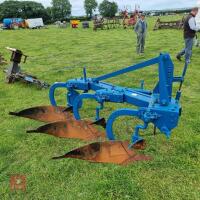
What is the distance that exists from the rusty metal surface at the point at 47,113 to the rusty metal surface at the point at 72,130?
67 cm

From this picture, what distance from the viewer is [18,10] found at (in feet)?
281

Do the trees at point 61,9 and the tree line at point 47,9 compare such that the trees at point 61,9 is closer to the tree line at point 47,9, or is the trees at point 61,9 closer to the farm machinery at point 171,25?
the tree line at point 47,9

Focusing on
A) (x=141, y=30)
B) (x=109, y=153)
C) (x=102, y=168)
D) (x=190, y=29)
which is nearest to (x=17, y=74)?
(x=109, y=153)

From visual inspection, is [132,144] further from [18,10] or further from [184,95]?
[18,10]

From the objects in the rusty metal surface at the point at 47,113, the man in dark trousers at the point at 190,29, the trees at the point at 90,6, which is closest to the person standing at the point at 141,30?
the man in dark trousers at the point at 190,29

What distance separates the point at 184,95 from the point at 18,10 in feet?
280

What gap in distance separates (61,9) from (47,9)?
10271mm

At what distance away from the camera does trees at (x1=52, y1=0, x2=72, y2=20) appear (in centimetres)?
9381

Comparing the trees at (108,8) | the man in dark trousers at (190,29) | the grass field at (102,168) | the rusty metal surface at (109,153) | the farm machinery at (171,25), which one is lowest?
the grass field at (102,168)

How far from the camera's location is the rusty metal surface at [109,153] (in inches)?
179

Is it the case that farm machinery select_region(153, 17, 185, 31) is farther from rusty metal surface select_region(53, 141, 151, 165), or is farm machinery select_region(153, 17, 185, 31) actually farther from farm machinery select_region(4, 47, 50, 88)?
rusty metal surface select_region(53, 141, 151, 165)

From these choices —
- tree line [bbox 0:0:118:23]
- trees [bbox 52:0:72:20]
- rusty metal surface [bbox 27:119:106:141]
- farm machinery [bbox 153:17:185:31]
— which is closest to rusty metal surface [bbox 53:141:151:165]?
rusty metal surface [bbox 27:119:106:141]

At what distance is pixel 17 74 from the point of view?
920cm

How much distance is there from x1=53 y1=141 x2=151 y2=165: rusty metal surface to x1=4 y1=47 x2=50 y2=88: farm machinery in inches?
178
